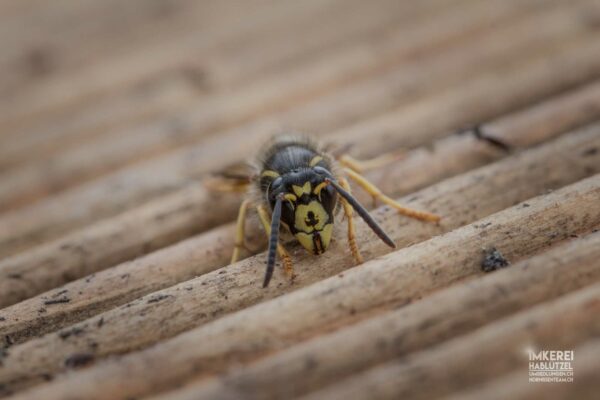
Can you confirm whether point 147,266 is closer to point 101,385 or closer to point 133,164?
point 101,385

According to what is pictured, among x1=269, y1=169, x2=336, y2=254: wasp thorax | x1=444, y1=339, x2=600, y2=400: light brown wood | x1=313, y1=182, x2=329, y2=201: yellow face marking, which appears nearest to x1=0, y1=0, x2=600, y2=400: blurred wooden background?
x1=444, y1=339, x2=600, y2=400: light brown wood

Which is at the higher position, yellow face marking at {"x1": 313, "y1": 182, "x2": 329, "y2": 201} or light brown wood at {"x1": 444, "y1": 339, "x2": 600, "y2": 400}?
yellow face marking at {"x1": 313, "y1": 182, "x2": 329, "y2": 201}

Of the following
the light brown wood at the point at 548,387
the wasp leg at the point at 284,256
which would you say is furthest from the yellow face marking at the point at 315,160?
the light brown wood at the point at 548,387

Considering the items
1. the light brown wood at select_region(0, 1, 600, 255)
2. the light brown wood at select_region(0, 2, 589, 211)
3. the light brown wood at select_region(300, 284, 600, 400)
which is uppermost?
the light brown wood at select_region(0, 2, 589, 211)

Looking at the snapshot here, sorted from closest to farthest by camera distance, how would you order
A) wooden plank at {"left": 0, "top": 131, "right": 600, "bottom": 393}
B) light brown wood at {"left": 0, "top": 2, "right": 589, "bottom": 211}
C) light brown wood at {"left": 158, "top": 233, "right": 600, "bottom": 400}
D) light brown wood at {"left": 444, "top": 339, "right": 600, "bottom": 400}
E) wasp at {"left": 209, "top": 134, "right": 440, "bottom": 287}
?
light brown wood at {"left": 444, "top": 339, "right": 600, "bottom": 400}
light brown wood at {"left": 158, "top": 233, "right": 600, "bottom": 400}
wooden plank at {"left": 0, "top": 131, "right": 600, "bottom": 393}
wasp at {"left": 209, "top": 134, "right": 440, "bottom": 287}
light brown wood at {"left": 0, "top": 2, "right": 589, "bottom": 211}

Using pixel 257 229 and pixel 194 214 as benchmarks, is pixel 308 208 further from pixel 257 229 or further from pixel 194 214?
pixel 194 214

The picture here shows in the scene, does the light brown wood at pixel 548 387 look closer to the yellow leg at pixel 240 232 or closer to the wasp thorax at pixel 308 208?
the wasp thorax at pixel 308 208

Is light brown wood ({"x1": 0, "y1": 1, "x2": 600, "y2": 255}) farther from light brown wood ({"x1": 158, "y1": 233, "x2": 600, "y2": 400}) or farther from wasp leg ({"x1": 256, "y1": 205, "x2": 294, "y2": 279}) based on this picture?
light brown wood ({"x1": 158, "y1": 233, "x2": 600, "y2": 400})
